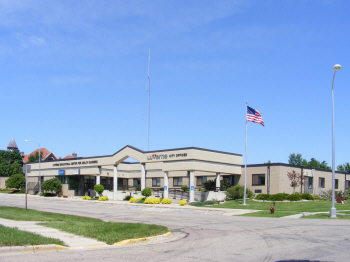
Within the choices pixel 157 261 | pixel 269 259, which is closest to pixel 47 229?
pixel 157 261

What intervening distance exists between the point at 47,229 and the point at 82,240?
11.3 ft

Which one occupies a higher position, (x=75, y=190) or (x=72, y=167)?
(x=72, y=167)

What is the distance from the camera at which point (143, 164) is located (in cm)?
5069

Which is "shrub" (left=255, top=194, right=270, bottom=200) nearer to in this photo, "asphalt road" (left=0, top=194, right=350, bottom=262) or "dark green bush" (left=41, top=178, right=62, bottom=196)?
"asphalt road" (left=0, top=194, right=350, bottom=262)

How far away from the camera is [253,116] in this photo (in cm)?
3903

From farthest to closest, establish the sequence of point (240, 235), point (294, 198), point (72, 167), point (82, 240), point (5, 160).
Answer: point (5, 160) < point (72, 167) < point (294, 198) < point (240, 235) < point (82, 240)

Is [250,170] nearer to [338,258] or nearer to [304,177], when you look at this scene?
[304,177]

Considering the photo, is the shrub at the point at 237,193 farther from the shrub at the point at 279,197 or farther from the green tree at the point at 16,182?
the green tree at the point at 16,182

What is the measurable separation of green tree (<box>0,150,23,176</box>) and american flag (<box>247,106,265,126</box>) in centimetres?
6982

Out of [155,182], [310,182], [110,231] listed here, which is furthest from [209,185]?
[110,231]

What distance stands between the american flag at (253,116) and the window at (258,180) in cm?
971

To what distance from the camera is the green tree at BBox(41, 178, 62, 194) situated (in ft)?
196

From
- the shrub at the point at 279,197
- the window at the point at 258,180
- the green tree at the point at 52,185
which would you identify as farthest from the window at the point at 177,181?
the green tree at the point at 52,185

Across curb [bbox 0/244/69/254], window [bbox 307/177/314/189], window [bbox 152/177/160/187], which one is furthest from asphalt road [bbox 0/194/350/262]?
window [bbox 152/177/160/187]
